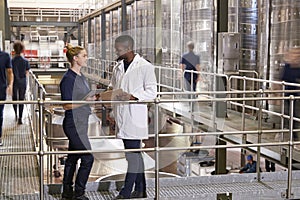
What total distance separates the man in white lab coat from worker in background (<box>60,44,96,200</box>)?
0.24 m

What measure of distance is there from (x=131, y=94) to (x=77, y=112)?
409 millimetres

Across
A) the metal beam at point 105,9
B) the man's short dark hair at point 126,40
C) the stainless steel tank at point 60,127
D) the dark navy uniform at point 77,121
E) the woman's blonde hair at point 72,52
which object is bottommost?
the stainless steel tank at point 60,127

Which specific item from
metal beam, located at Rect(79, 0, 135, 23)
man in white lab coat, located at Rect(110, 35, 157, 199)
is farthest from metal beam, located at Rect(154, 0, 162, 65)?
man in white lab coat, located at Rect(110, 35, 157, 199)

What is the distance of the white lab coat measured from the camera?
288cm

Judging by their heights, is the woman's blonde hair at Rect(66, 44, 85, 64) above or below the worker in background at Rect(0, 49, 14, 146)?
above

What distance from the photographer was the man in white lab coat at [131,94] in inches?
113

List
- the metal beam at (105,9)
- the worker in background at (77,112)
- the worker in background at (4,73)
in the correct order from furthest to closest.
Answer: the metal beam at (105,9), the worker in background at (4,73), the worker in background at (77,112)

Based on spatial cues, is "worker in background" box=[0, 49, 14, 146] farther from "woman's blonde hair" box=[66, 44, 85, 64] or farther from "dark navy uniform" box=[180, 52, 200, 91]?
"dark navy uniform" box=[180, 52, 200, 91]

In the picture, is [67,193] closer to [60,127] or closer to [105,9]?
[60,127]

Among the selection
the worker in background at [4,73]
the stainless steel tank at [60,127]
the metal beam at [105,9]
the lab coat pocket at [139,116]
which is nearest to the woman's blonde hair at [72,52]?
the lab coat pocket at [139,116]

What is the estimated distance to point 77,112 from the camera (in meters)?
3.02

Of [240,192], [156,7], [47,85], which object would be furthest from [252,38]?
[47,85]

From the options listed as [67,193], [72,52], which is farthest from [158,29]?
[67,193]

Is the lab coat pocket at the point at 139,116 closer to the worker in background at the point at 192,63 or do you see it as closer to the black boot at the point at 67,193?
the black boot at the point at 67,193
